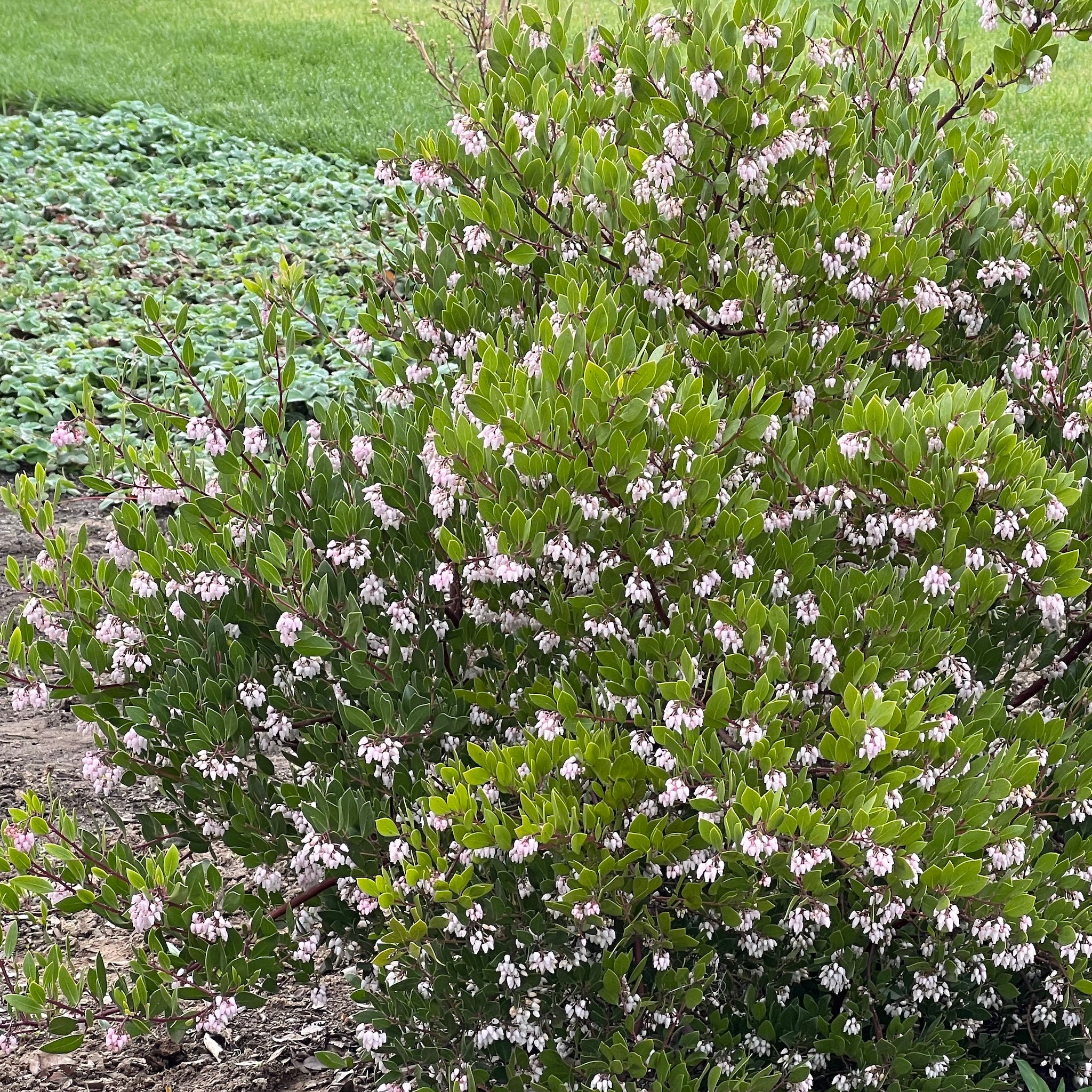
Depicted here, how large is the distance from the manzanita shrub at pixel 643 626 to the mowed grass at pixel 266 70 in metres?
7.54

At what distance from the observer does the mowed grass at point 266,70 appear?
11.3 metres

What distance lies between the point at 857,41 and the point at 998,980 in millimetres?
2726

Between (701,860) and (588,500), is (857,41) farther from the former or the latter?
(701,860)

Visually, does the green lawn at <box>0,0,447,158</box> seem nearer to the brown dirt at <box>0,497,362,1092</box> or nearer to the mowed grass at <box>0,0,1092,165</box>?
the mowed grass at <box>0,0,1092,165</box>

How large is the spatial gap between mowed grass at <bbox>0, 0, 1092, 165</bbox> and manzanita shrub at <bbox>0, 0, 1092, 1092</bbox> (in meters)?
7.54

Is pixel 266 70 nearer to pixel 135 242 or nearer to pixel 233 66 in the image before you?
pixel 233 66

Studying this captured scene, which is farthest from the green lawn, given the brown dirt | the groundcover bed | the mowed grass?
the brown dirt

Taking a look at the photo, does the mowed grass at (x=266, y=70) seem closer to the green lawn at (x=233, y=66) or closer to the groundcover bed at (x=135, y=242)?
the green lawn at (x=233, y=66)

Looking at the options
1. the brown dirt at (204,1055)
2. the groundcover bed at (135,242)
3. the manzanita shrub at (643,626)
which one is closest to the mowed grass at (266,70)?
the groundcover bed at (135,242)

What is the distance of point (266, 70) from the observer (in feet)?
41.1

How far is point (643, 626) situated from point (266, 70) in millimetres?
11453

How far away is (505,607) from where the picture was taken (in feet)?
9.36

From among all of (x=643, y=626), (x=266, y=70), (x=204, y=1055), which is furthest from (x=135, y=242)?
(x=643, y=626)

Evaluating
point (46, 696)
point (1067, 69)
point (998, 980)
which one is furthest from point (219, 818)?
point (1067, 69)
